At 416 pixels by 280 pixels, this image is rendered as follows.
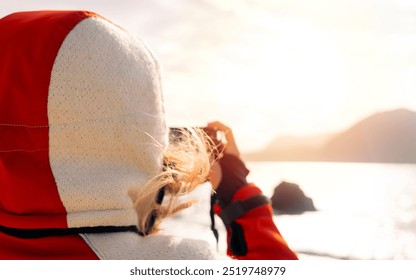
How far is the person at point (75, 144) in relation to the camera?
1.23 meters

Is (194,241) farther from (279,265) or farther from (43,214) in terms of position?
(279,265)

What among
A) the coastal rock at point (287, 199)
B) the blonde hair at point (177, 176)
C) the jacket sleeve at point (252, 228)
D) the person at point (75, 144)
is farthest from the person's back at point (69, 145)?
the coastal rock at point (287, 199)

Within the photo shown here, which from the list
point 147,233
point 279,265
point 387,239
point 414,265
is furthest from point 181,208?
point 387,239

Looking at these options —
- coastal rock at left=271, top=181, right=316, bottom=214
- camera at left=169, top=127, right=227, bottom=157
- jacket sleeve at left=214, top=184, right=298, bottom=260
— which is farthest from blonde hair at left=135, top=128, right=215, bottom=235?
coastal rock at left=271, top=181, right=316, bottom=214

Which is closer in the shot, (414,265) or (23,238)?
(23,238)

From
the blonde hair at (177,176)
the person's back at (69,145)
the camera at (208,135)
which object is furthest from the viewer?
the camera at (208,135)

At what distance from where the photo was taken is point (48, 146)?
124 cm

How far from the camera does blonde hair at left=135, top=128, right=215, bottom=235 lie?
1384mm

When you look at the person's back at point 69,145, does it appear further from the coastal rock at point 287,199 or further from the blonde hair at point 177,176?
the coastal rock at point 287,199

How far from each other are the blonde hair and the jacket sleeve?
0.25m

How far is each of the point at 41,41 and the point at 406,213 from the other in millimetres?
29404

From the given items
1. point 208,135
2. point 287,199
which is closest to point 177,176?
point 208,135

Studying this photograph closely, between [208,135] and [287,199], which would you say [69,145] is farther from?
[287,199]

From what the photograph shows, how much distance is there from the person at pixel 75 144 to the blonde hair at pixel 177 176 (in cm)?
7
